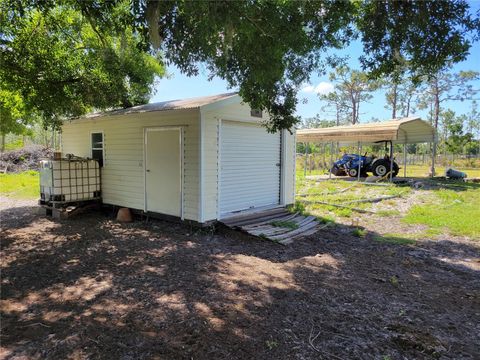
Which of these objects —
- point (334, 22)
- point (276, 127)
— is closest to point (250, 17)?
point (334, 22)

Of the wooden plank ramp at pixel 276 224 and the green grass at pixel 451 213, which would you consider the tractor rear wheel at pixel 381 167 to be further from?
the wooden plank ramp at pixel 276 224

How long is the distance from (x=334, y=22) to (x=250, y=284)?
3.73 m

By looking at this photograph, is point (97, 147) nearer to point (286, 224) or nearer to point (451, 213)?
point (286, 224)

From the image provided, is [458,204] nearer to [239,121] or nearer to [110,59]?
[239,121]

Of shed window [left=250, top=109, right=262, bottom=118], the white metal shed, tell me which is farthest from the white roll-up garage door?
shed window [left=250, top=109, right=262, bottom=118]

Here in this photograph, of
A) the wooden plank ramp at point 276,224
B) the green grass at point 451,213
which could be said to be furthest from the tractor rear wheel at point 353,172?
the wooden plank ramp at point 276,224

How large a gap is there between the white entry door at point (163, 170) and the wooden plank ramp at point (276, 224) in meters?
1.23

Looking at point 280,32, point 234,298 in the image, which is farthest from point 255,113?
point 234,298

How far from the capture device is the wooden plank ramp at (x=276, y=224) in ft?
21.7

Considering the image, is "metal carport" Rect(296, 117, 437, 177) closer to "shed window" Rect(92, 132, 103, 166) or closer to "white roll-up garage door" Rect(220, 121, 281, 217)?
"white roll-up garage door" Rect(220, 121, 281, 217)

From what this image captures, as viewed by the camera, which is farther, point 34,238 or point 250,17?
point 34,238

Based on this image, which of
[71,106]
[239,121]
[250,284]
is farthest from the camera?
[71,106]

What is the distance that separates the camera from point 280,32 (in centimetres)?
427

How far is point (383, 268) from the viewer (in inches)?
202
